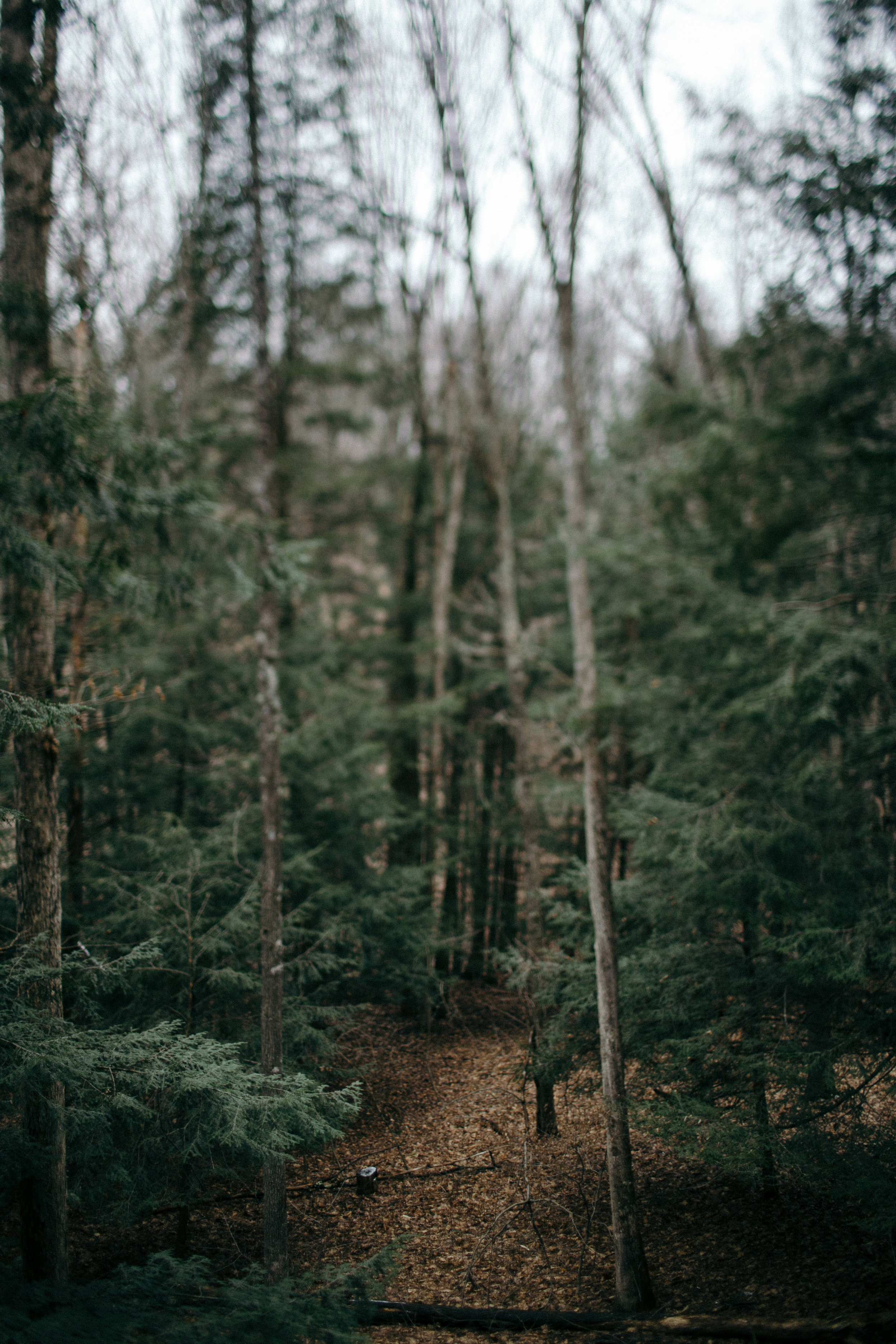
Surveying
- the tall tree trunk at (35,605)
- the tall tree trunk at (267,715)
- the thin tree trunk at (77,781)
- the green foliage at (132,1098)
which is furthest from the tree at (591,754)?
the thin tree trunk at (77,781)

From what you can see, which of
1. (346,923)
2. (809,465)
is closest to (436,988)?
(346,923)

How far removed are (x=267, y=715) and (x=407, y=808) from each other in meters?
5.77

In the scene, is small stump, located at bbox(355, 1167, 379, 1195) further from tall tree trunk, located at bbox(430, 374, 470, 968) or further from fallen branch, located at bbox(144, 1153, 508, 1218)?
tall tree trunk, located at bbox(430, 374, 470, 968)

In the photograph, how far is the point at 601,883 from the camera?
669 centimetres

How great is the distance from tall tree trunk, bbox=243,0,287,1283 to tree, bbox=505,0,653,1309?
117 inches

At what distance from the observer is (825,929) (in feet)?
20.2

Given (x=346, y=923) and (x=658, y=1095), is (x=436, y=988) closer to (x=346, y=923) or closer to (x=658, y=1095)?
(x=346, y=923)

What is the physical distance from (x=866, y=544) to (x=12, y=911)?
32.7 feet

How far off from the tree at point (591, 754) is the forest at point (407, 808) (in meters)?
0.05

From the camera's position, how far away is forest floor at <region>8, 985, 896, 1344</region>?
5969mm

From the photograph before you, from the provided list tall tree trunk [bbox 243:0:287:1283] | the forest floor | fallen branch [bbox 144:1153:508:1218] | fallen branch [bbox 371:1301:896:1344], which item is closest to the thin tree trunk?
tall tree trunk [bbox 243:0:287:1283]

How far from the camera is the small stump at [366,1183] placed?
8.30m

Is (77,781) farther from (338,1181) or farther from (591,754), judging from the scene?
(591,754)

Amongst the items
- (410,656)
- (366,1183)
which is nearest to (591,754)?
(366,1183)
